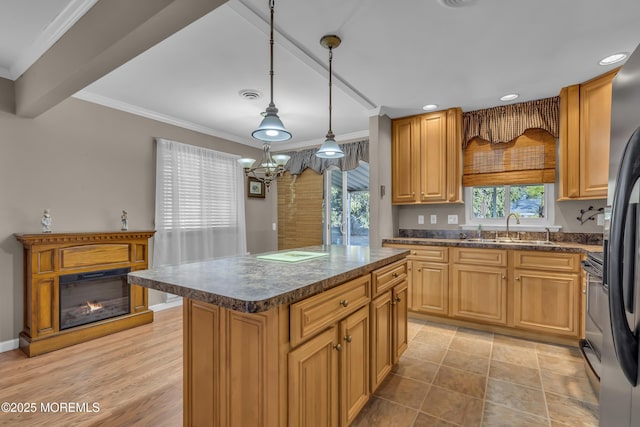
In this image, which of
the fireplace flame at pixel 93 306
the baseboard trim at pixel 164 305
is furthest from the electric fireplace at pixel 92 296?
the baseboard trim at pixel 164 305

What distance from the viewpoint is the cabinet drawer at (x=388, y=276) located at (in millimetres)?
1911

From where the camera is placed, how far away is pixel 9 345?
2.78m

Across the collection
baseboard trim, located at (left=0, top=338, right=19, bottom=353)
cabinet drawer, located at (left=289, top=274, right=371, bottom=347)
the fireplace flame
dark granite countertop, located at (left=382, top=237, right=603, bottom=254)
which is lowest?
baseboard trim, located at (left=0, top=338, right=19, bottom=353)

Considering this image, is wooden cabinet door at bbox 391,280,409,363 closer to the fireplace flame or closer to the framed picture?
the fireplace flame

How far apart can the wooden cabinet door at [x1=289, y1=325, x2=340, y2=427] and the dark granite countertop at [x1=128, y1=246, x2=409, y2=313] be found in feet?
0.80

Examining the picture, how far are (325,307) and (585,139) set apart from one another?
10.3 feet

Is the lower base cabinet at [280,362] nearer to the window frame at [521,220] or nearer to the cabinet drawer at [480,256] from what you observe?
the cabinet drawer at [480,256]

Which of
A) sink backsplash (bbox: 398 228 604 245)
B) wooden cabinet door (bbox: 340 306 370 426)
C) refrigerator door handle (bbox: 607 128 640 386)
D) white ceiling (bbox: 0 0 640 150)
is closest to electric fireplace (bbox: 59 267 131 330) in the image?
white ceiling (bbox: 0 0 640 150)

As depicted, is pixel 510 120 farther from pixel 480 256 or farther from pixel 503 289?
pixel 503 289

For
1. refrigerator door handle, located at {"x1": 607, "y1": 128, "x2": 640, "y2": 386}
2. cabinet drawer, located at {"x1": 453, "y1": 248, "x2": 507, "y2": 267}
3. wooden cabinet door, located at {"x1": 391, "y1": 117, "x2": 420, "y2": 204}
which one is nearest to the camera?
refrigerator door handle, located at {"x1": 607, "y1": 128, "x2": 640, "y2": 386}

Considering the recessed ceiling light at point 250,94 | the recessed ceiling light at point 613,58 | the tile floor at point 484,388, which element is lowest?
the tile floor at point 484,388

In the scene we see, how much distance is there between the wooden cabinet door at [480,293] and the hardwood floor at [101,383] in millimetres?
2773

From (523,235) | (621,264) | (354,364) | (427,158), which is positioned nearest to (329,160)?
(427,158)

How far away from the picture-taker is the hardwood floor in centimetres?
186
